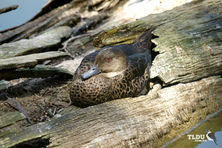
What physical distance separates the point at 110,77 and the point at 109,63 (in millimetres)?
148

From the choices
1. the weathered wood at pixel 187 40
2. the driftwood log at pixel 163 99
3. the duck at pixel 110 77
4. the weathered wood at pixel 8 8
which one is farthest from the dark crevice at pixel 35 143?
the weathered wood at pixel 8 8

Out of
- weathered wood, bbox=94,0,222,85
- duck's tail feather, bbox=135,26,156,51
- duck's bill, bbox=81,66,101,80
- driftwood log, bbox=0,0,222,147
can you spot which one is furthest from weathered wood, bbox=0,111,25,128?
duck's tail feather, bbox=135,26,156,51

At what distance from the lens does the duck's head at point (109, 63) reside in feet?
9.74

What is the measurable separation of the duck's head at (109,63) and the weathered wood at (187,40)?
1.08 feet

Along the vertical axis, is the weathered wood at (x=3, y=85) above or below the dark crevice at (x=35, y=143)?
above

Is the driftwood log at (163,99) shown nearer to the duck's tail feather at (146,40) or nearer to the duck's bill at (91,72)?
the duck's tail feather at (146,40)

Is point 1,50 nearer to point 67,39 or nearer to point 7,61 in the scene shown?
point 7,61

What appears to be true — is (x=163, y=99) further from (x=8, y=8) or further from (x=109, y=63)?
(x=8, y=8)

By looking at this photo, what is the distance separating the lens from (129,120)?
235 centimetres

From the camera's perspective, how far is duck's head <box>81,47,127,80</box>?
297 centimetres

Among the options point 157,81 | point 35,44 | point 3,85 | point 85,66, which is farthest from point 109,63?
point 35,44

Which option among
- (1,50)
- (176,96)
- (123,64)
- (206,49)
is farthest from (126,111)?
(1,50)

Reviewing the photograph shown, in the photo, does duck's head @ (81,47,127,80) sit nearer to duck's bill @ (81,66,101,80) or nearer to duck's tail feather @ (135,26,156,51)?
duck's bill @ (81,66,101,80)

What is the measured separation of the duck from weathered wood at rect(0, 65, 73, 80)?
41cm
